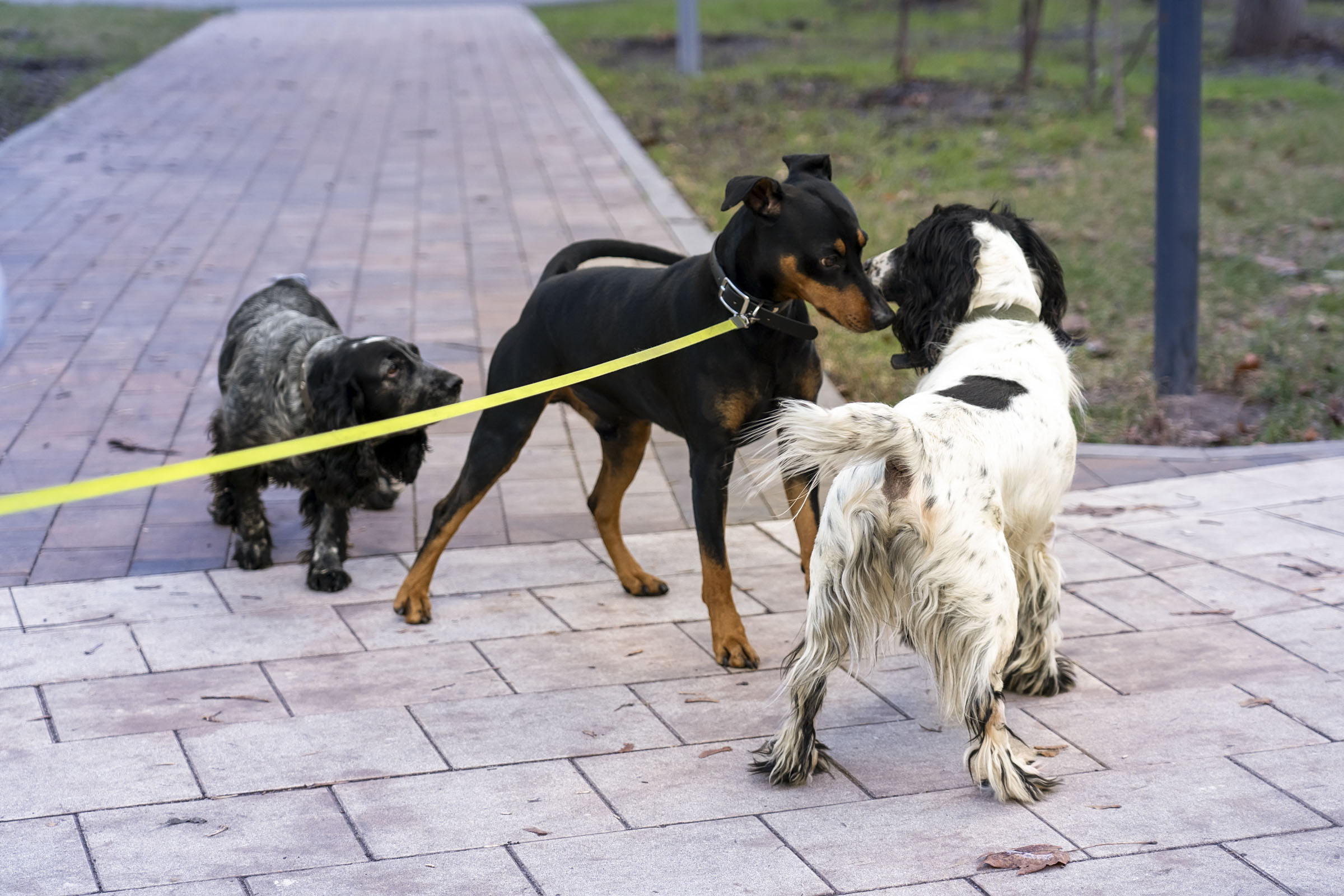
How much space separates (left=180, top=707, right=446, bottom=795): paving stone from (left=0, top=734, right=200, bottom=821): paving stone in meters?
0.07

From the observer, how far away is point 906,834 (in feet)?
10.0

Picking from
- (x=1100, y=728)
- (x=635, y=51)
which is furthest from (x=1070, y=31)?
(x=1100, y=728)

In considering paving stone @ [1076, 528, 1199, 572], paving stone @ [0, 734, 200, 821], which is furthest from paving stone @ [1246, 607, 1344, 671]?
paving stone @ [0, 734, 200, 821]

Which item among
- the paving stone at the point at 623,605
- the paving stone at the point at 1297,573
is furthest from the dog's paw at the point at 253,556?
the paving stone at the point at 1297,573

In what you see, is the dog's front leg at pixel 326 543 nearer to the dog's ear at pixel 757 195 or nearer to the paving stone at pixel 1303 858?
the dog's ear at pixel 757 195

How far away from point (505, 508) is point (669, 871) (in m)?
2.78

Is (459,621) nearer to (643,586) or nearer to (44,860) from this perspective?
(643,586)

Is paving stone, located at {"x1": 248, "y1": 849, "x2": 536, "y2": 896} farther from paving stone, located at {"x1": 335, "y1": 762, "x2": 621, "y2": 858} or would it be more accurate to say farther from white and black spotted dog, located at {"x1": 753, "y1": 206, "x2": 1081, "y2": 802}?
white and black spotted dog, located at {"x1": 753, "y1": 206, "x2": 1081, "y2": 802}

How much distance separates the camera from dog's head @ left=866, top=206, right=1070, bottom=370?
3672 millimetres

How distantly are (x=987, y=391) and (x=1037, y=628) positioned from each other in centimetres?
76

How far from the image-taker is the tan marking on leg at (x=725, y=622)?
4.03m

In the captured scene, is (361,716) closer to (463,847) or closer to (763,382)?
(463,847)

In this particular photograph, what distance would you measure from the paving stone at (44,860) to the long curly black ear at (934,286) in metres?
2.51

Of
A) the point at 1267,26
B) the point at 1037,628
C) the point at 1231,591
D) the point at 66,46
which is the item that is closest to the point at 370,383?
the point at 1037,628
